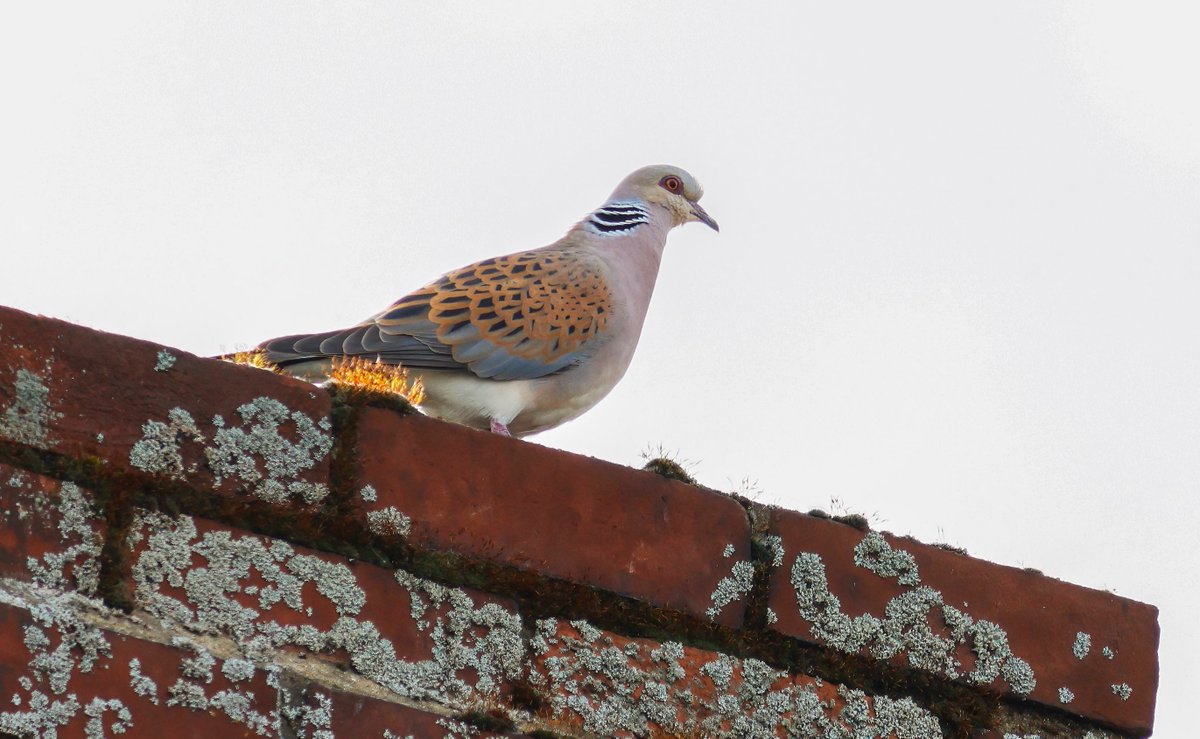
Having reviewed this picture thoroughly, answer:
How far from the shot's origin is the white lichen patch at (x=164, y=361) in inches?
99.7

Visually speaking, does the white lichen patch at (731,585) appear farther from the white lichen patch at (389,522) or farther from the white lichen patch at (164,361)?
the white lichen patch at (164,361)

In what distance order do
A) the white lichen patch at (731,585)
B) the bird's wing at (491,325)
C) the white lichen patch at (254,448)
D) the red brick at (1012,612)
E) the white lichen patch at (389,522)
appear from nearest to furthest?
the white lichen patch at (254,448) → the white lichen patch at (389,522) → the white lichen patch at (731,585) → the red brick at (1012,612) → the bird's wing at (491,325)

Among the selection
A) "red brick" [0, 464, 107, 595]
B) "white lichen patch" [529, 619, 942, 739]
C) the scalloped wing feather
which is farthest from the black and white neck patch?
"red brick" [0, 464, 107, 595]

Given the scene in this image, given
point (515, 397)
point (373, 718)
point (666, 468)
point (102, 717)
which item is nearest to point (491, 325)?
point (515, 397)

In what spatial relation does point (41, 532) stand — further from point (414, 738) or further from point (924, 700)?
point (924, 700)

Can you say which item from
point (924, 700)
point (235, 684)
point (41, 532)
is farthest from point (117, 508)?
point (924, 700)

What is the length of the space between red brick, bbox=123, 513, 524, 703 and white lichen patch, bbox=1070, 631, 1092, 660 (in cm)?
116

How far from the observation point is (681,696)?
282 centimetres

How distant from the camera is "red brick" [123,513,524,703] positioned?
8.05ft

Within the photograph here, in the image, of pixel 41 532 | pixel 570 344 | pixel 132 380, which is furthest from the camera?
pixel 570 344

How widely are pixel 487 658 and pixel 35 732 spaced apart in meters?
0.76

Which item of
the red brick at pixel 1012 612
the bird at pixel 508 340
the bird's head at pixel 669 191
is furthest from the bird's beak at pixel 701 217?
the red brick at pixel 1012 612

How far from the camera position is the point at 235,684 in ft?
7.79

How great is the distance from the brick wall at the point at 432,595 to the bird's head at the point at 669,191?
345 cm
